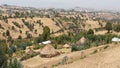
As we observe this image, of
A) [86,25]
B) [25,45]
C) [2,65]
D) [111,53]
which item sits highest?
[111,53]

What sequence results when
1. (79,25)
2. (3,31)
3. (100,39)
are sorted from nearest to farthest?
(100,39)
(3,31)
(79,25)

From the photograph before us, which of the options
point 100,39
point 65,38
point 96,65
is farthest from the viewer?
point 65,38

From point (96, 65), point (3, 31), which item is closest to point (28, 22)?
point (3, 31)

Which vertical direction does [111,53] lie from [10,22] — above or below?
above

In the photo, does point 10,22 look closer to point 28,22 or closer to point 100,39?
point 28,22

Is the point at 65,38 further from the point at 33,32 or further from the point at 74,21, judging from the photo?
the point at 74,21

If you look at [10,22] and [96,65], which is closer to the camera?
[96,65]

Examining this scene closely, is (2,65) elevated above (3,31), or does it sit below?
above

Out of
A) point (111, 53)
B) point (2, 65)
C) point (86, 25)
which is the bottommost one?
point (86, 25)

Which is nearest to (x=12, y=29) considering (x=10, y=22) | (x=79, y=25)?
(x=10, y=22)
